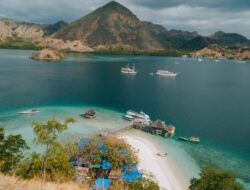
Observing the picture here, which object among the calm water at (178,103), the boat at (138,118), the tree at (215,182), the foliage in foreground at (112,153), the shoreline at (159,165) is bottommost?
the calm water at (178,103)

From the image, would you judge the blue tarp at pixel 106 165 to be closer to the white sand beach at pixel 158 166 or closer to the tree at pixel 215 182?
the white sand beach at pixel 158 166

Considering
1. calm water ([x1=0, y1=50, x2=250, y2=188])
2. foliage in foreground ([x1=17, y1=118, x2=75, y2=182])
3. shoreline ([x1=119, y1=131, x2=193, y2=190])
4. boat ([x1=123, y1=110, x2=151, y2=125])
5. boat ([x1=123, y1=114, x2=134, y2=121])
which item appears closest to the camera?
foliage in foreground ([x1=17, y1=118, x2=75, y2=182])

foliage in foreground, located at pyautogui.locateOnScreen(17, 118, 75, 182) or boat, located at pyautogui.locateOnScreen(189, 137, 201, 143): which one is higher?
foliage in foreground, located at pyautogui.locateOnScreen(17, 118, 75, 182)

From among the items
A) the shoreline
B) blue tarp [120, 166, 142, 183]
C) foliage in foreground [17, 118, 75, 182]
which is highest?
foliage in foreground [17, 118, 75, 182]

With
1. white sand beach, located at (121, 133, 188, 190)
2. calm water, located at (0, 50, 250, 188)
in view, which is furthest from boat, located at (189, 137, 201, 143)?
white sand beach, located at (121, 133, 188, 190)

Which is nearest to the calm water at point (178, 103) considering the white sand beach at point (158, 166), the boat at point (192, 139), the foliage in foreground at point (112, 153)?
the boat at point (192, 139)

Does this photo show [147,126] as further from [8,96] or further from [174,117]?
[8,96]

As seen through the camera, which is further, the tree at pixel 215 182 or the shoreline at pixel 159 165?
the shoreline at pixel 159 165

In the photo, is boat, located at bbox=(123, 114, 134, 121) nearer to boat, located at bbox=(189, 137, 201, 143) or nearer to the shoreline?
the shoreline

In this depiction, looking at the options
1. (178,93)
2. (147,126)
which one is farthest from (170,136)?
(178,93)
